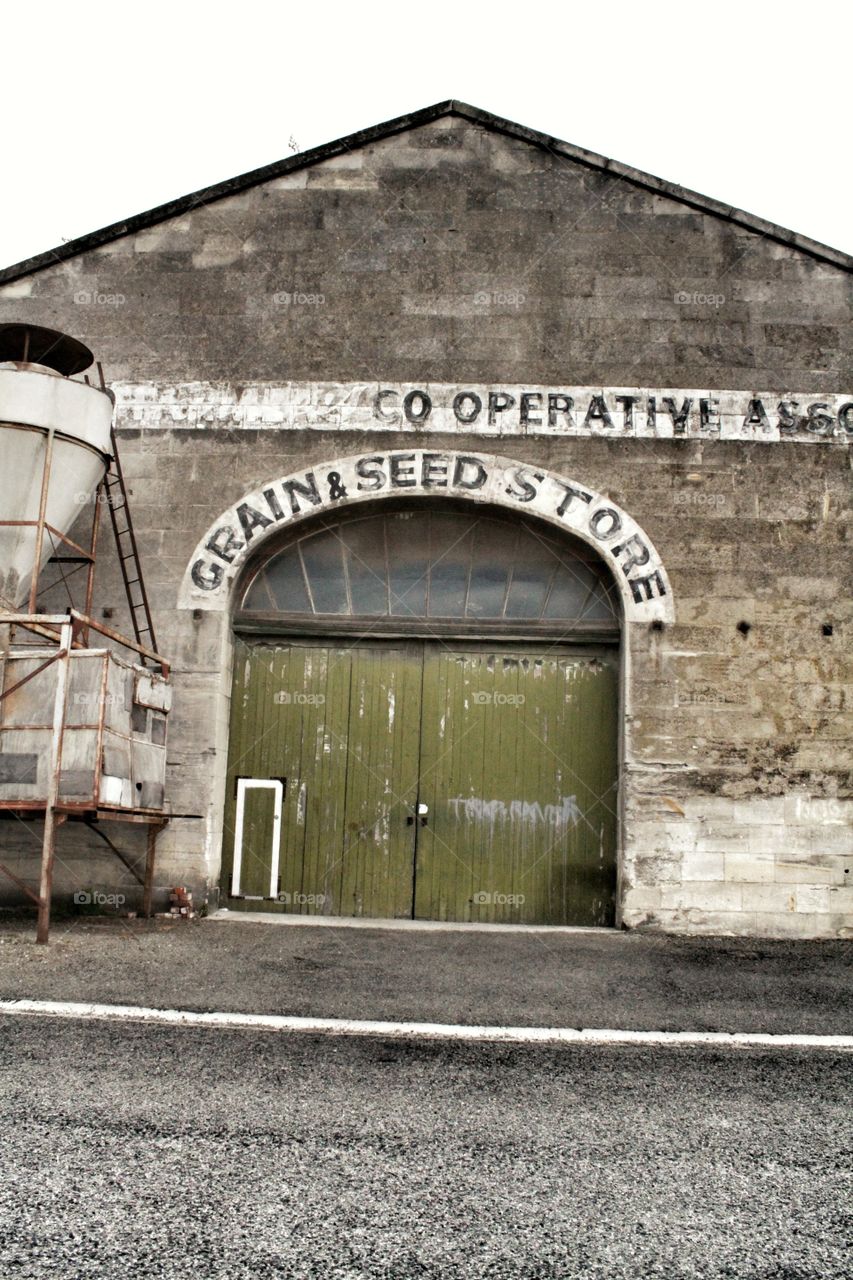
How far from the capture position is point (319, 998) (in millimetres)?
6496

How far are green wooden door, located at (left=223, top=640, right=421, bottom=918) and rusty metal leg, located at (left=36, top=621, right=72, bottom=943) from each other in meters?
2.33

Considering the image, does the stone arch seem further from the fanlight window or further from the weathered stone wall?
the fanlight window

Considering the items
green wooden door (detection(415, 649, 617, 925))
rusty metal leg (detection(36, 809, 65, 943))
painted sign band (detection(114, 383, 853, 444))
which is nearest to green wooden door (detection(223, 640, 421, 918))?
green wooden door (detection(415, 649, 617, 925))

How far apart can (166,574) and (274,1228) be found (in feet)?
26.0

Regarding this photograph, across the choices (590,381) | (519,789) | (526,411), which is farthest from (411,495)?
(519,789)

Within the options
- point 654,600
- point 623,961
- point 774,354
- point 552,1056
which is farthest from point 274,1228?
point 774,354

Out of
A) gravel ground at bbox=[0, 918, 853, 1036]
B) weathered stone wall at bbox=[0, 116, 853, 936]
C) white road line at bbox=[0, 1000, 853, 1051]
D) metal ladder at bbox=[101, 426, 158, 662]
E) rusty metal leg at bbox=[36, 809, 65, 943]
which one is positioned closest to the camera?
white road line at bbox=[0, 1000, 853, 1051]

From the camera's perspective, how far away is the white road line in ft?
18.7

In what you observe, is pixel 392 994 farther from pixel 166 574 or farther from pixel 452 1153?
pixel 166 574

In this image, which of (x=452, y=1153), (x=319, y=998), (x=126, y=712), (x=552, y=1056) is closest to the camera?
(x=452, y=1153)

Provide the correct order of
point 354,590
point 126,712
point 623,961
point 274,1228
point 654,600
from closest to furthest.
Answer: point 274,1228, point 623,961, point 126,712, point 654,600, point 354,590

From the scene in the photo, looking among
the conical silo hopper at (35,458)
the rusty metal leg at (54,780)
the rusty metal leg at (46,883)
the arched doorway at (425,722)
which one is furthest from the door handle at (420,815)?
the conical silo hopper at (35,458)

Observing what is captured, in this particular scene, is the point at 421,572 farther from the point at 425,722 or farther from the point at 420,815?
the point at 420,815

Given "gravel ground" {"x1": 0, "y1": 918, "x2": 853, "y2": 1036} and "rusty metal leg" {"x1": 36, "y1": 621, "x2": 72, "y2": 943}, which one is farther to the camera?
"rusty metal leg" {"x1": 36, "y1": 621, "x2": 72, "y2": 943}
